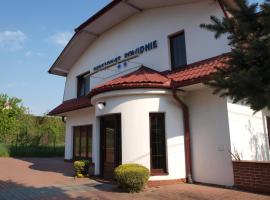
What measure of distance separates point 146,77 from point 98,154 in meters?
3.59

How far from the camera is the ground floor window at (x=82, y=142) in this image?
15.3 metres

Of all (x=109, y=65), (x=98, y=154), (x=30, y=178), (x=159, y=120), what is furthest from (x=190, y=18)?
(x=30, y=178)

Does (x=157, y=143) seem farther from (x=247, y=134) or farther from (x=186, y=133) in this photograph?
(x=247, y=134)

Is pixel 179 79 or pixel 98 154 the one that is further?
pixel 98 154

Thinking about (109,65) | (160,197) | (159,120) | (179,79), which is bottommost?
(160,197)

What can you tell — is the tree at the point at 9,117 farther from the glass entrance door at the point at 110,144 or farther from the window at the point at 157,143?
the window at the point at 157,143

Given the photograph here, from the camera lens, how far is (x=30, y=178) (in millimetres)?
10570

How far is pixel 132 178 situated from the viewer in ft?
25.5

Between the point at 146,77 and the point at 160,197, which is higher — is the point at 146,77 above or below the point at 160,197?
above

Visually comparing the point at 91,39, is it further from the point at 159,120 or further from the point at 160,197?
the point at 160,197

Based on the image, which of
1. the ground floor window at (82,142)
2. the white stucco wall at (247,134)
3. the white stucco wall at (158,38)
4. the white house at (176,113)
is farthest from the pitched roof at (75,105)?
the white stucco wall at (247,134)

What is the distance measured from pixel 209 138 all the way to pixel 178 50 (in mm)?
3968

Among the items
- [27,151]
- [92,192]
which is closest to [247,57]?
[92,192]

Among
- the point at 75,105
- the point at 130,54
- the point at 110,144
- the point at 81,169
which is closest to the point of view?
the point at 110,144
